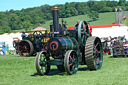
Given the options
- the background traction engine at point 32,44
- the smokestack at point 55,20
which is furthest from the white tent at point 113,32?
the smokestack at point 55,20

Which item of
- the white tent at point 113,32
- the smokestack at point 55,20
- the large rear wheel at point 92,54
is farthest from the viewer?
the white tent at point 113,32

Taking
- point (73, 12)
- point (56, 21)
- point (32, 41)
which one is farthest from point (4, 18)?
point (56, 21)

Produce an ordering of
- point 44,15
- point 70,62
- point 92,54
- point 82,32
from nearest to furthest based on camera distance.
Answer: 1. point 70,62
2. point 92,54
3. point 82,32
4. point 44,15

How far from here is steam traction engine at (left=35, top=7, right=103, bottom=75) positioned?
9.48m

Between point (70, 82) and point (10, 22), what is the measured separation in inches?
4196

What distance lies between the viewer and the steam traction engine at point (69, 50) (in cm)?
948

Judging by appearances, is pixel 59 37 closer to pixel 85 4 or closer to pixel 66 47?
pixel 66 47

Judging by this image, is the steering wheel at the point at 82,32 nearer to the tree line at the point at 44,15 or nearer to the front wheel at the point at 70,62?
the front wheel at the point at 70,62

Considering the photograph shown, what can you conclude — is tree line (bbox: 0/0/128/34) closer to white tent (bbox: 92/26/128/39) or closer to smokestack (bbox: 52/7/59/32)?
white tent (bbox: 92/26/128/39)

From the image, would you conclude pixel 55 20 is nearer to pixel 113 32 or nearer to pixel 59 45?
pixel 59 45

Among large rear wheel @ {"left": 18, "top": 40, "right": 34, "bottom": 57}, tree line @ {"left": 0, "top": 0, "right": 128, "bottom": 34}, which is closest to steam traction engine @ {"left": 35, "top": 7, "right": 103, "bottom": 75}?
large rear wheel @ {"left": 18, "top": 40, "right": 34, "bottom": 57}

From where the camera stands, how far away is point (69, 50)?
31.1 feet

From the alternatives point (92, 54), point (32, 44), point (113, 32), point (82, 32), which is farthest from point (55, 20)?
point (113, 32)

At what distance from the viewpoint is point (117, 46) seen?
17.4 meters
